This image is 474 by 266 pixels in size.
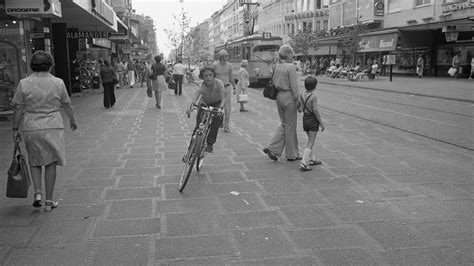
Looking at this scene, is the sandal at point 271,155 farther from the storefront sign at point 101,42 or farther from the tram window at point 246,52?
the storefront sign at point 101,42

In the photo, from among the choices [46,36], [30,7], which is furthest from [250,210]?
[46,36]

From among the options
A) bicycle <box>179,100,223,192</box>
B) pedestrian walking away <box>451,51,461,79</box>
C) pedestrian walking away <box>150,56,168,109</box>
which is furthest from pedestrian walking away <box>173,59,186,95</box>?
pedestrian walking away <box>451,51,461,79</box>

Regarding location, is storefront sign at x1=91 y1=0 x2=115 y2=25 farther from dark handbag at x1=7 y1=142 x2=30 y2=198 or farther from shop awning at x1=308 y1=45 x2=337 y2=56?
shop awning at x1=308 y1=45 x2=337 y2=56

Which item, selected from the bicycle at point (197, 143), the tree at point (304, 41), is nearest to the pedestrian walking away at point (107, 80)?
the bicycle at point (197, 143)

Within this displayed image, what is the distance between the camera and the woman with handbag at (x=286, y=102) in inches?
288

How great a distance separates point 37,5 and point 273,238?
30.4 ft

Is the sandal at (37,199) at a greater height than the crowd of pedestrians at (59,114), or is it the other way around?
the crowd of pedestrians at (59,114)

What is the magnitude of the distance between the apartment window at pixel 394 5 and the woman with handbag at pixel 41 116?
1507 inches

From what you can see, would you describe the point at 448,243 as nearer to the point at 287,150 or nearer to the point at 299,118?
the point at 287,150

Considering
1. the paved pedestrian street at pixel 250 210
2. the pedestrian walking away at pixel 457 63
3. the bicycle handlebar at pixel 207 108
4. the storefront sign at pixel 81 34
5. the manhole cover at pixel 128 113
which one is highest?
the storefront sign at pixel 81 34

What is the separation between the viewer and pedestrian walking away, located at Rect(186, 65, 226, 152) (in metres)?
7.20

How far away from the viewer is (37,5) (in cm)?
1127

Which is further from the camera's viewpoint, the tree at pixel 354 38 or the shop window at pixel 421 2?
the tree at pixel 354 38

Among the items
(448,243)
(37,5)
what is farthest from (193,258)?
(37,5)
